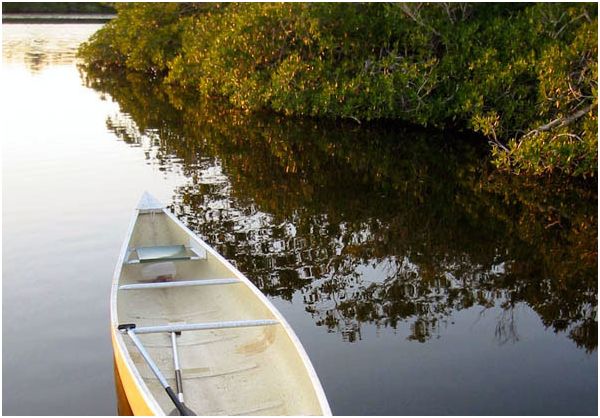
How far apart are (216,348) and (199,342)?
0.22 m

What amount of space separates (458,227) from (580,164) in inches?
172

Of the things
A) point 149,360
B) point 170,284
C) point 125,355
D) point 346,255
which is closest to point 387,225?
point 346,255

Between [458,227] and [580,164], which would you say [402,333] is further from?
[580,164]

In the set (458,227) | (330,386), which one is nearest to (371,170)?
(458,227)

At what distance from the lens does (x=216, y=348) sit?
317 inches

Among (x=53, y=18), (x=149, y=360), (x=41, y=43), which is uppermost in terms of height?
(x=53, y=18)

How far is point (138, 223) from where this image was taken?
37.0 ft

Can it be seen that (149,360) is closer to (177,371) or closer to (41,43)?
(177,371)

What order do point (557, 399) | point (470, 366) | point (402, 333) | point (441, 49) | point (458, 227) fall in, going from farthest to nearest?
point (441, 49) → point (458, 227) → point (402, 333) → point (470, 366) → point (557, 399)

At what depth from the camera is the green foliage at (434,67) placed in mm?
16391

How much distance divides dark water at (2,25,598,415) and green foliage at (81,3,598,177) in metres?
0.95

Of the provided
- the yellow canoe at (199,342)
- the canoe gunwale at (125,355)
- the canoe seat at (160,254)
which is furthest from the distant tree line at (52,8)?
the canoe gunwale at (125,355)

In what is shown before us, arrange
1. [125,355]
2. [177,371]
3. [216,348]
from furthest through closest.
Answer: [216,348], [177,371], [125,355]

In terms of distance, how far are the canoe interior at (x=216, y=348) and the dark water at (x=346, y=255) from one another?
2.28 ft
